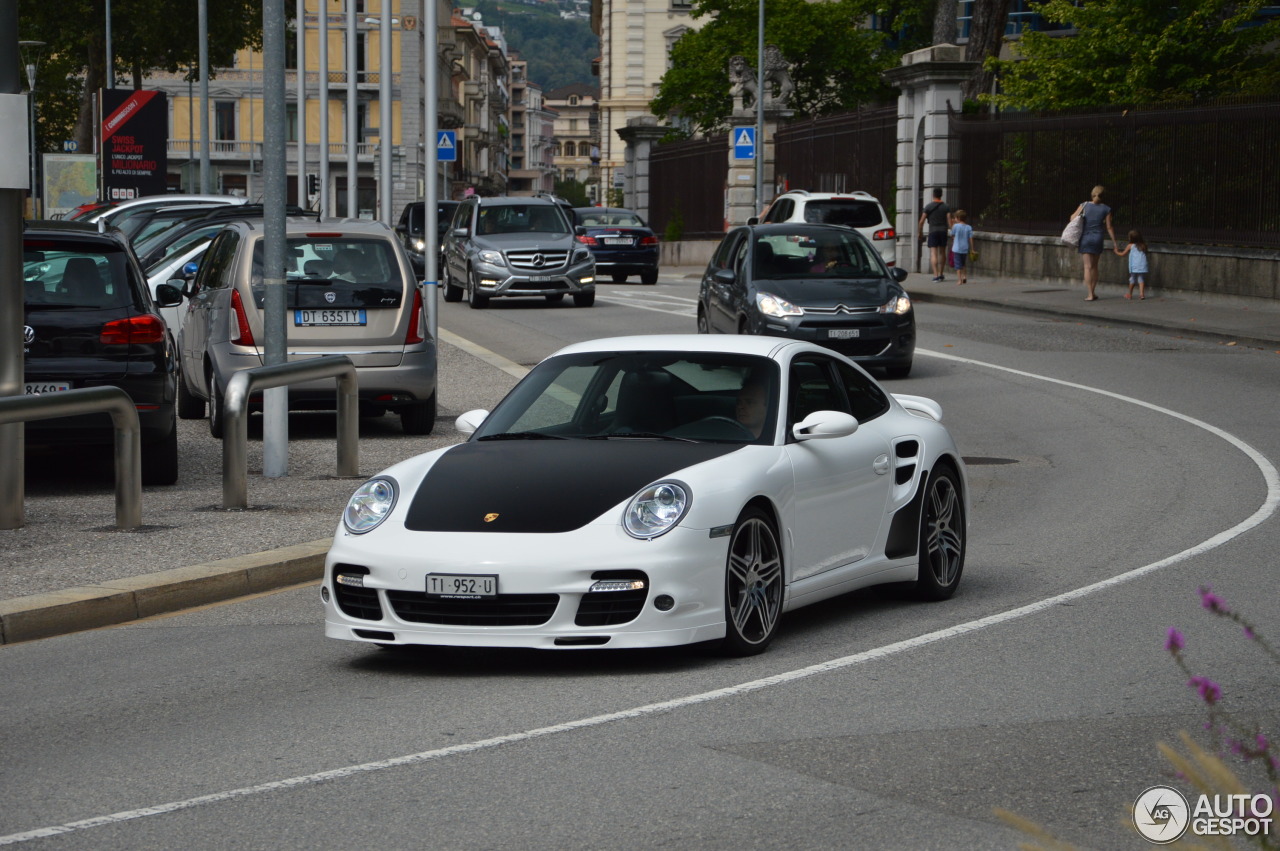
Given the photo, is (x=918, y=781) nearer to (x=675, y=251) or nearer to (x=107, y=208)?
(x=107, y=208)

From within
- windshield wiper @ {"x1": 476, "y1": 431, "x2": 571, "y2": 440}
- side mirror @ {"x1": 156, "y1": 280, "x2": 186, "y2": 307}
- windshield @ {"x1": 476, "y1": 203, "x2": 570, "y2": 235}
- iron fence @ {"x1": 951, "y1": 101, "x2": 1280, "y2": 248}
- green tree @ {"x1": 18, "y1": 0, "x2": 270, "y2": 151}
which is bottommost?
windshield wiper @ {"x1": 476, "y1": 431, "x2": 571, "y2": 440}

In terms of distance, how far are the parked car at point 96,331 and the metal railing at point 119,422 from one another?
1.53 meters

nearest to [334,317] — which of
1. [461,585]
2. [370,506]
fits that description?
[370,506]

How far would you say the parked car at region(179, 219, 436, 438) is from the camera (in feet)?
48.4

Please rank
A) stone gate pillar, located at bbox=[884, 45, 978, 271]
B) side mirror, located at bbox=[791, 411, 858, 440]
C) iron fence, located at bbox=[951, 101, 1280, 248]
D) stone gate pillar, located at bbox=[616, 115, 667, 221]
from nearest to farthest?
side mirror, located at bbox=[791, 411, 858, 440]
iron fence, located at bbox=[951, 101, 1280, 248]
stone gate pillar, located at bbox=[884, 45, 978, 271]
stone gate pillar, located at bbox=[616, 115, 667, 221]

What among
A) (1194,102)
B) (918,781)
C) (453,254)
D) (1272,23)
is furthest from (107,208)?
(918,781)

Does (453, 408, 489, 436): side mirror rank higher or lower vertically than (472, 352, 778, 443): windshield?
lower

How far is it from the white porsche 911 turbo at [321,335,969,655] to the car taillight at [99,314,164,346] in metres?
4.28

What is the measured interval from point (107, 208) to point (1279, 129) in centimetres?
1882

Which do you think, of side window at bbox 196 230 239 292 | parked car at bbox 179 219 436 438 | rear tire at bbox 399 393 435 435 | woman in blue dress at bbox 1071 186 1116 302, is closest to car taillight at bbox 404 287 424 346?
parked car at bbox 179 219 436 438

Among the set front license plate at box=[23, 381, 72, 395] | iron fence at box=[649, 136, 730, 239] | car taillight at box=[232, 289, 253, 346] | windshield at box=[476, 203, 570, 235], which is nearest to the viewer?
front license plate at box=[23, 381, 72, 395]

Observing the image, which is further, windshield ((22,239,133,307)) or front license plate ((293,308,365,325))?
front license plate ((293,308,365,325))

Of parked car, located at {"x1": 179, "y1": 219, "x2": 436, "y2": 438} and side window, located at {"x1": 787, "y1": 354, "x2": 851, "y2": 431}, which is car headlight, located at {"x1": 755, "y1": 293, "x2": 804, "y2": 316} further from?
side window, located at {"x1": 787, "y1": 354, "x2": 851, "y2": 431}

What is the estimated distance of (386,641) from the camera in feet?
23.7
